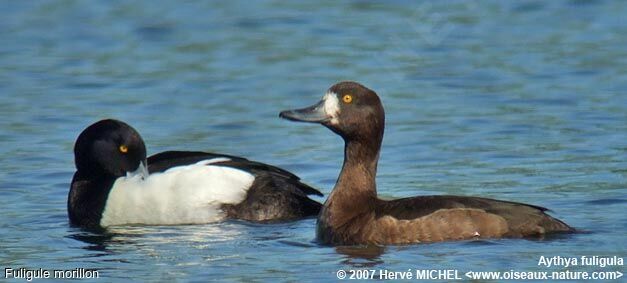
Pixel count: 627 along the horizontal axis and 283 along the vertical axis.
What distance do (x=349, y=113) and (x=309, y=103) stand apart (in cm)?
578

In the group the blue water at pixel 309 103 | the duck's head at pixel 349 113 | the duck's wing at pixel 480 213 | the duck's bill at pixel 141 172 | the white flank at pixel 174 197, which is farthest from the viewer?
the duck's bill at pixel 141 172

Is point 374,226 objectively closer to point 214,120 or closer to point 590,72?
point 214,120

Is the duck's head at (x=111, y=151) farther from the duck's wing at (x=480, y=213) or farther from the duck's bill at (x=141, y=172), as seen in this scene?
the duck's wing at (x=480, y=213)

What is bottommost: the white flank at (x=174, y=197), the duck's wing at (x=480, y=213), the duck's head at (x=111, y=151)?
the duck's wing at (x=480, y=213)

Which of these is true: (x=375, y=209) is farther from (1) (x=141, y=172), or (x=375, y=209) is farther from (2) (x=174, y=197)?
(1) (x=141, y=172)

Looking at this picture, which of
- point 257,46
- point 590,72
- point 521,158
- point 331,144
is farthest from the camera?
point 257,46

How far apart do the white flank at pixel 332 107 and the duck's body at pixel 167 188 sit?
1.40 meters

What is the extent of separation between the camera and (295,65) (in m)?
17.9

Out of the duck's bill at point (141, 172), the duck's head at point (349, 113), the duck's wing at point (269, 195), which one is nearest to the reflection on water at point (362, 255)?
the duck's head at point (349, 113)

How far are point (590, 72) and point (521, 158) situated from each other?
389cm

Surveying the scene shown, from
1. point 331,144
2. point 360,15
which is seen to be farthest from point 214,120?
point 360,15

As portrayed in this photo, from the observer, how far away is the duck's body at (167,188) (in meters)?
11.7

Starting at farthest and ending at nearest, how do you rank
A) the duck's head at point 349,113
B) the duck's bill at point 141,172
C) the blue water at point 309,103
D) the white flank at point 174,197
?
the duck's bill at point 141,172
the white flank at point 174,197
the duck's head at point 349,113
the blue water at point 309,103

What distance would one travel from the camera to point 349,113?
10.4 metres
